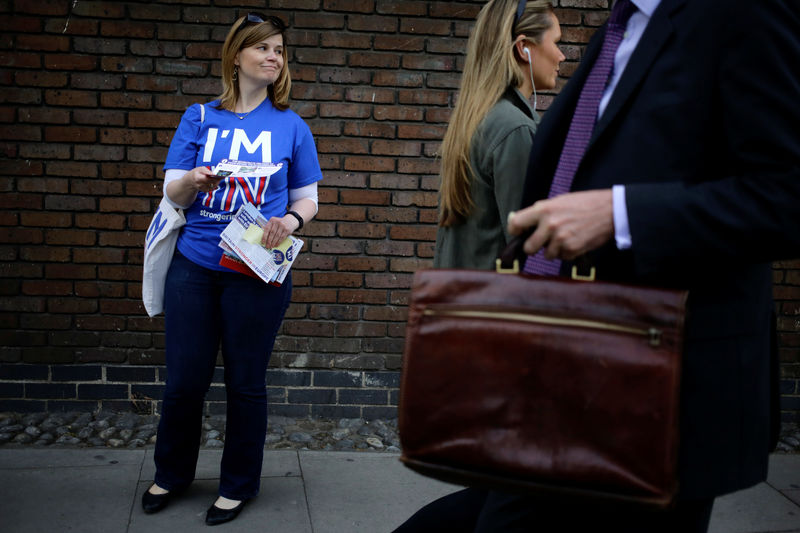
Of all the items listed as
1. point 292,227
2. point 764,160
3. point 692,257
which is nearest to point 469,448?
point 692,257

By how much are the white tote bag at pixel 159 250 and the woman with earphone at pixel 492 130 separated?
126 centimetres

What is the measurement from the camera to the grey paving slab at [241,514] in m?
3.30

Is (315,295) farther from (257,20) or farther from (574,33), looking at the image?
(574,33)

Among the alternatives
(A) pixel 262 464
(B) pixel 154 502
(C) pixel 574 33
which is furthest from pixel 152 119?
(C) pixel 574 33

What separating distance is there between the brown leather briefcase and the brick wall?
11.1ft

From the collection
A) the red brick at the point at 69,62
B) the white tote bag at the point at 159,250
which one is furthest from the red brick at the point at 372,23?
the white tote bag at the point at 159,250

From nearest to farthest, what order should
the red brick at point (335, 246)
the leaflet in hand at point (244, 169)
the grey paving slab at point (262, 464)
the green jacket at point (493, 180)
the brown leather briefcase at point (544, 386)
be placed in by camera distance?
the brown leather briefcase at point (544, 386) < the green jacket at point (493, 180) < the leaflet in hand at point (244, 169) < the grey paving slab at point (262, 464) < the red brick at point (335, 246)

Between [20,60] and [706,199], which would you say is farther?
[20,60]

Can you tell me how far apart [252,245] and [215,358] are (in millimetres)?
582

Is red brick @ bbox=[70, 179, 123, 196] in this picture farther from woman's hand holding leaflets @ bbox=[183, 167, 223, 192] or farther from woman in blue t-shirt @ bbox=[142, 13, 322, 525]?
woman's hand holding leaflets @ bbox=[183, 167, 223, 192]

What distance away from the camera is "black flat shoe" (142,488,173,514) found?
3387mm

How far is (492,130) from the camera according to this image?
2.38 metres

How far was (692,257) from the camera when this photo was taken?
1236 millimetres

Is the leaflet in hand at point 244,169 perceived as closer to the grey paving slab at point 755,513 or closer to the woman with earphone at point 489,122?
the woman with earphone at point 489,122
